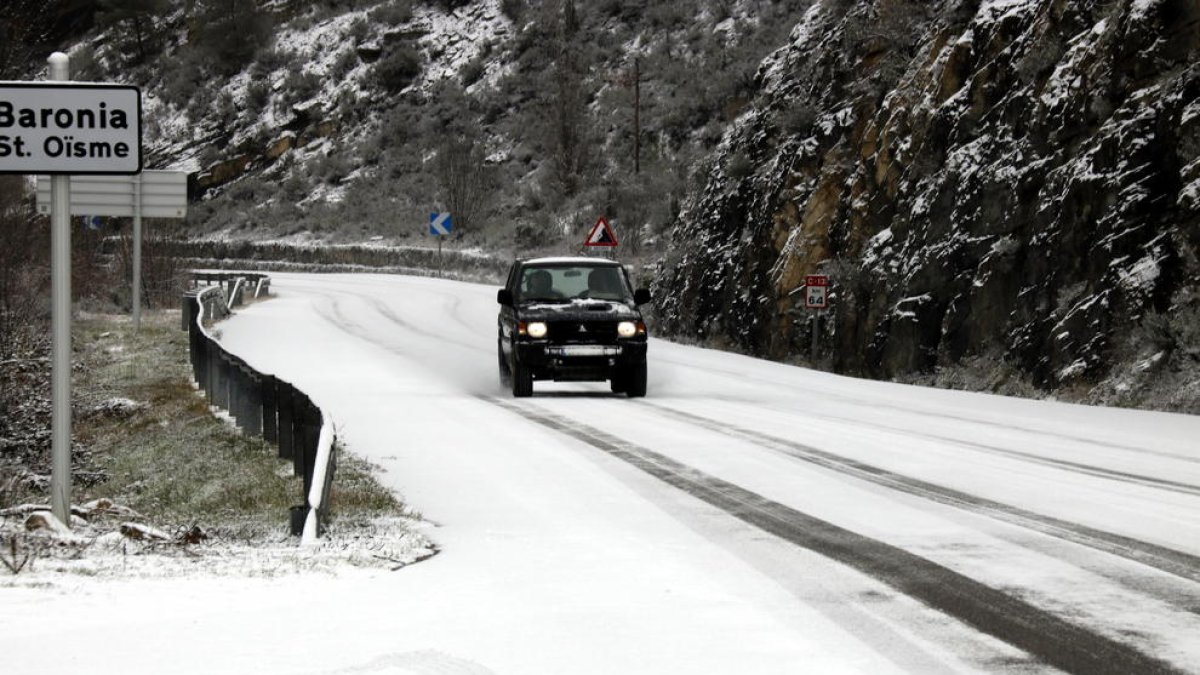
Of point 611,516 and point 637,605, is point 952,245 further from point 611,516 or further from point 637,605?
point 637,605

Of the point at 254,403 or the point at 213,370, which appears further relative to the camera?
the point at 213,370

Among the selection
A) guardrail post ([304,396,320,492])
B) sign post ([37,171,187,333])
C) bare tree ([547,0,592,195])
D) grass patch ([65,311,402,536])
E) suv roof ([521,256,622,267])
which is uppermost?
bare tree ([547,0,592,195])

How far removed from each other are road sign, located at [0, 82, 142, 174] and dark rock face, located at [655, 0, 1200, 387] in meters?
13.0

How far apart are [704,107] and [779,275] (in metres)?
37.8

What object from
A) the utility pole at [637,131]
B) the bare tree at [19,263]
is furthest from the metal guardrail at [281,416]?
the utility pole at [637,131]

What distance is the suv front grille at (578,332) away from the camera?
17.5 m

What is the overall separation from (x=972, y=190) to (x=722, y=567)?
16.2 metres

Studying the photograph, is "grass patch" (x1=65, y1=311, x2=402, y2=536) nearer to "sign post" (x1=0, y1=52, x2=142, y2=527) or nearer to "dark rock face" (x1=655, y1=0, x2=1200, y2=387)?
"sign post" (x1=0, y1=52, x2=142, y2=527)

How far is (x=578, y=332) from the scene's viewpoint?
57.5 ft

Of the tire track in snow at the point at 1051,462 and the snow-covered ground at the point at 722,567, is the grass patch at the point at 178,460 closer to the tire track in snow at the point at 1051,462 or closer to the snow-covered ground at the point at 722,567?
the snow-covered ground at the point at 722,567

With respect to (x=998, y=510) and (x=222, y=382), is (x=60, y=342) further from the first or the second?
(x=222, y=382)

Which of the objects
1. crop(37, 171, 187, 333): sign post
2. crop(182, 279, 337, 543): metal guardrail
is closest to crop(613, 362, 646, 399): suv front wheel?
crop(182, 279, 337, 543): metal guardrail

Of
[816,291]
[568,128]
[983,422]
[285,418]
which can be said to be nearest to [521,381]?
[285,418]

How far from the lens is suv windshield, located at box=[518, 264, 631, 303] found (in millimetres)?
18188
